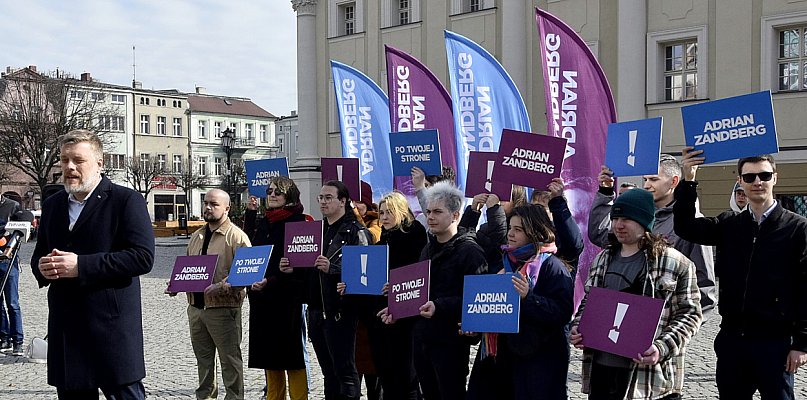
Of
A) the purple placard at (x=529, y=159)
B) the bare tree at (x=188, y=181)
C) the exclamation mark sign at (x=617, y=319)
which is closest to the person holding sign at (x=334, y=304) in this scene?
the purple placard at (x=529, y=159)

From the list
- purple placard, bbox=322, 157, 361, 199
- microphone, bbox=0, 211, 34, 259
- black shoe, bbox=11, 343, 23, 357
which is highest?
purple placard, bbox=322, 157, 361, 199

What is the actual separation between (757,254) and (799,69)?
749 inches

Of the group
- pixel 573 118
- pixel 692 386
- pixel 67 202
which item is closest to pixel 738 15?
pixel 573 118

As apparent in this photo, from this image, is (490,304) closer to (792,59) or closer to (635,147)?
(635,147)

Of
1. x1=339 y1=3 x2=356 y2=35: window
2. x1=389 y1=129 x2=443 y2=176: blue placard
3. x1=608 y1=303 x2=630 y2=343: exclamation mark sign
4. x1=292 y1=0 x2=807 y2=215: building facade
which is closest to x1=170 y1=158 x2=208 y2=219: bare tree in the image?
x1=339 y1=3 x2=356 y2=35: window

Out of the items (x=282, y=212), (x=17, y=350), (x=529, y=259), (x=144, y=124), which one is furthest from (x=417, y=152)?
(x=144, y=124)

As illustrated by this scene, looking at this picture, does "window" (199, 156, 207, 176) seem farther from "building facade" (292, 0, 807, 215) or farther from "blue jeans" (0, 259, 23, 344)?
"blue jeans" (0, 259, 23, 344)

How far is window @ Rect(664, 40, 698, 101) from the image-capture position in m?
23.8

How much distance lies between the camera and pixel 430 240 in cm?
640

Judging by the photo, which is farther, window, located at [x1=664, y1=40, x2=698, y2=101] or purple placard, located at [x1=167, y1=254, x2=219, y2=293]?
window, located at [x1=664, y1=40, x2=698, y2=101]

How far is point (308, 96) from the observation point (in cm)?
3350

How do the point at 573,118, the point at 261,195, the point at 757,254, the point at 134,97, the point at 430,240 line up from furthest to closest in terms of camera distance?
1. the point at 134,97
2. the point at 573,118
3. the point at 261,195
4. the point at 430,240
5. the point at 757,254

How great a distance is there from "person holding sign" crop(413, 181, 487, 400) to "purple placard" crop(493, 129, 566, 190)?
62cm

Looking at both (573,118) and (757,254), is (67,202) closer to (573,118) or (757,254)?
(757,254)
